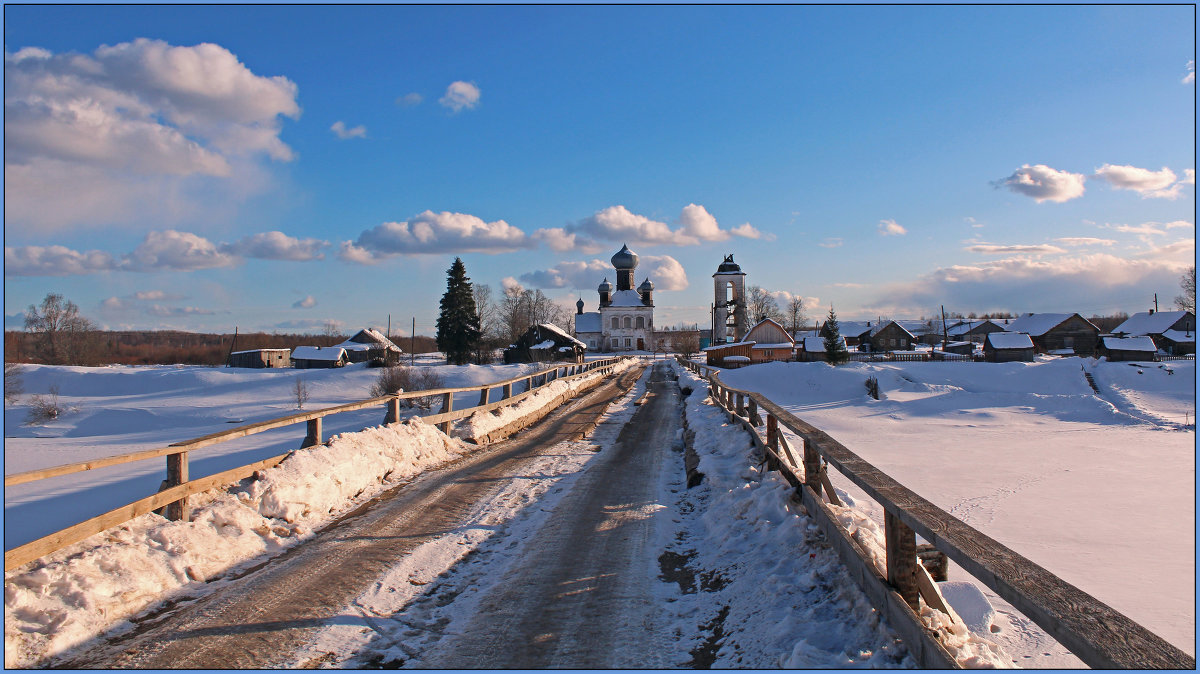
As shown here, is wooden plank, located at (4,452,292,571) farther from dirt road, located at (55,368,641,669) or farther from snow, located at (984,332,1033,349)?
snow, located at (984,332,1033,349)

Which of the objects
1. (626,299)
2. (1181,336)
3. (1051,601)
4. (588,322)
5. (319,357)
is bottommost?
(319,357)

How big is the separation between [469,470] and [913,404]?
27.2 meters

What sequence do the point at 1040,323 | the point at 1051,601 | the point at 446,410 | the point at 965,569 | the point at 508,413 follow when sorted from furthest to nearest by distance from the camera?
the point at 1040,323
the point at 508,413
the point at 446,410
the point at 965,569
the point at 1051,601

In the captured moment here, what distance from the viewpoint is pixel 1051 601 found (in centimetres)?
227

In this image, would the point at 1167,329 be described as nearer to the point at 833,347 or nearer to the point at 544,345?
the point at 833,347

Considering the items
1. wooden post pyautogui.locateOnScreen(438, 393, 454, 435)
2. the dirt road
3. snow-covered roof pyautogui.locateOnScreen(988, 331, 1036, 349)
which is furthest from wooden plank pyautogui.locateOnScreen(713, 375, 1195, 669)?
snow-covered roof pyautogui.locateOnScreen(988, 331, 1036, 349)

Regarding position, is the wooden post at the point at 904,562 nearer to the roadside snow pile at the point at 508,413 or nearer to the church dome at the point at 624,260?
the roadside snow pile at the point at 508,413

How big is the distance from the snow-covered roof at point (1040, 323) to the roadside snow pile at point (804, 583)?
246 feet

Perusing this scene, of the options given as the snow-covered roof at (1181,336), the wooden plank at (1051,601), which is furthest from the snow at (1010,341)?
the wooden plank at (1051,601)

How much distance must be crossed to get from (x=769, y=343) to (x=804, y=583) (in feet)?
166

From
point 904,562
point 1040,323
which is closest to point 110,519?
point 904,562

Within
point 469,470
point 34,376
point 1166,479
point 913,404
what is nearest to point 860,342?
point 913,404

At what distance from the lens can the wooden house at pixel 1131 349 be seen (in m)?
53.1

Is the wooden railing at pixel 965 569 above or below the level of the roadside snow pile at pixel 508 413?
above
